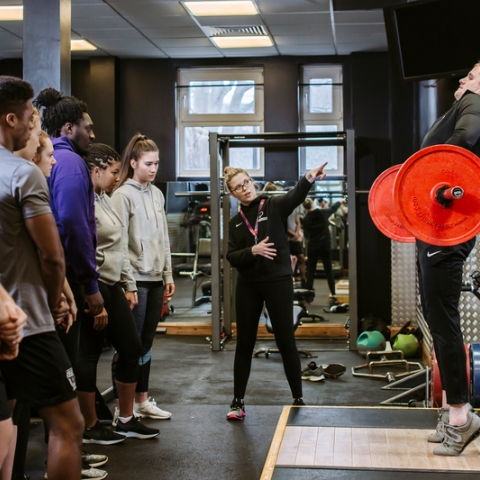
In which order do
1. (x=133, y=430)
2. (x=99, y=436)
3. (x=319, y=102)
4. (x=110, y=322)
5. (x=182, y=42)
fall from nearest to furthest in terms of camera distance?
(x=110, y=322), (x=99, y=436), (x=133, y=430), (x=182, y=42), (x=319, y=102)

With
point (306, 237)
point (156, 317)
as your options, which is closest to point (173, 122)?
point (306, 237)

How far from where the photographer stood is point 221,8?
6113 mm

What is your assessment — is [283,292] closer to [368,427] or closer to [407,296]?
[368,427]

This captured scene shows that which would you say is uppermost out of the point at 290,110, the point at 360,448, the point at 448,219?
the point at 290,110

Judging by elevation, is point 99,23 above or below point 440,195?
above

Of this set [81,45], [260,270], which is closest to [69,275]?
[260,270]

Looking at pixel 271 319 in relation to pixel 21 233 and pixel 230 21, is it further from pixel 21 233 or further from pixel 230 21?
pixel 230 21

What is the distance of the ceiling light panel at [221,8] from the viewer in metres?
5.96

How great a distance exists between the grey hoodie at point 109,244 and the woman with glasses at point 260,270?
0.71m

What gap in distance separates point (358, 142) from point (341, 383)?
10.3 feet

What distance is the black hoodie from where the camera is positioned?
384cm

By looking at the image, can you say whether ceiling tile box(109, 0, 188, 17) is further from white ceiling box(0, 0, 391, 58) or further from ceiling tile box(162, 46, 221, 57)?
ceiling tile box(162, 46, 221, 57)

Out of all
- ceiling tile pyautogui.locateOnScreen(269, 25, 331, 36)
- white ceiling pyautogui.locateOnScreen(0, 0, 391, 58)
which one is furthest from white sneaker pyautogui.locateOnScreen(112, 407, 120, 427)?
ceiling tile pyautogui.locateOnScreen(269, 25, 331, 36)

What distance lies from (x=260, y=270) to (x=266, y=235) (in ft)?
0.65
